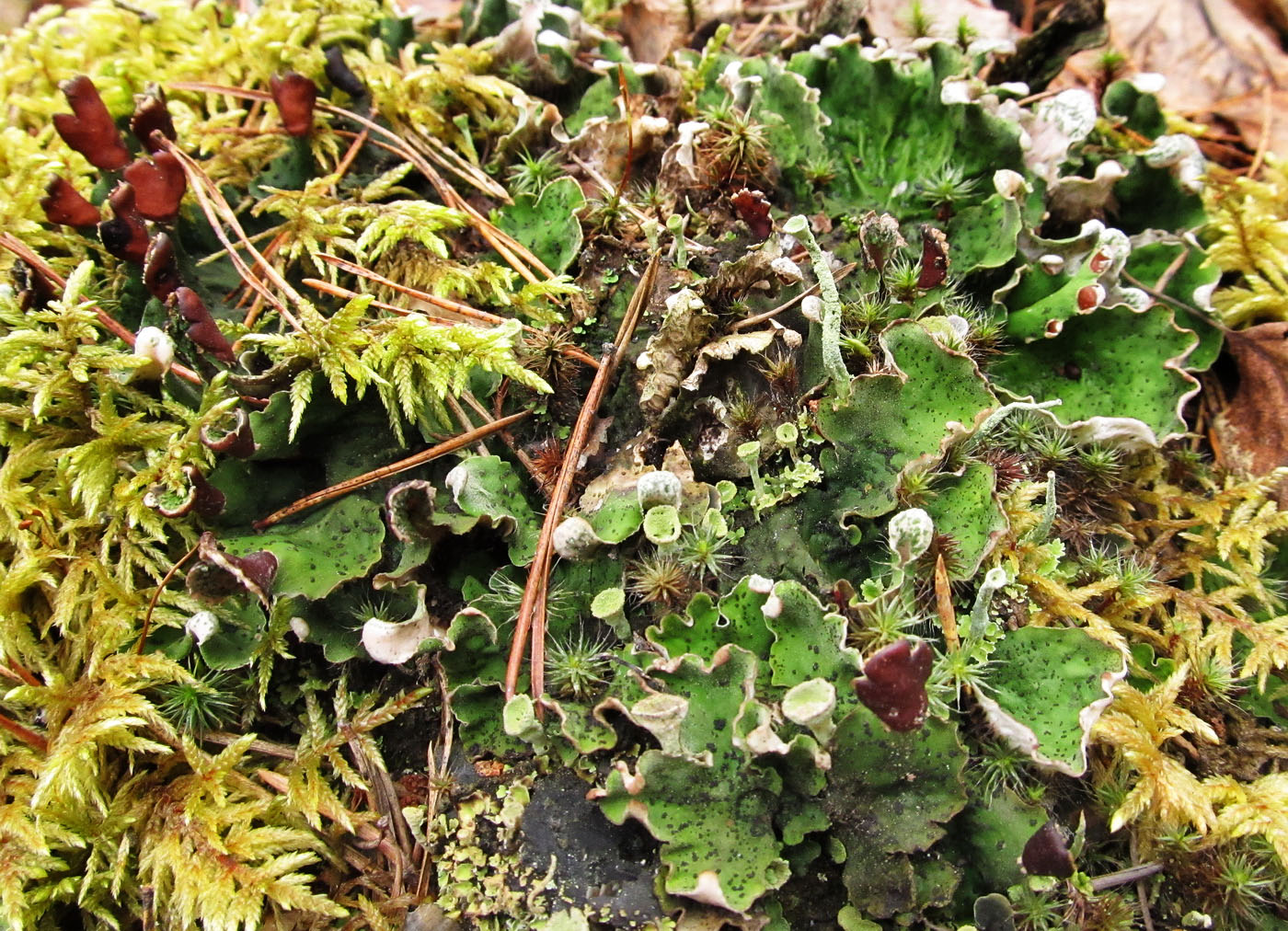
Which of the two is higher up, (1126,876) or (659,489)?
(659,489)

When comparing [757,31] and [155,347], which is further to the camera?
[757,31]

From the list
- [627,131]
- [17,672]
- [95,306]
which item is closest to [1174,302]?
[627,131]

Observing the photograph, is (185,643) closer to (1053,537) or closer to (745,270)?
(745,270)

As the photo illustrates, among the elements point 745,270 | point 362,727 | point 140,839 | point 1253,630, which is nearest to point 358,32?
point 745,270

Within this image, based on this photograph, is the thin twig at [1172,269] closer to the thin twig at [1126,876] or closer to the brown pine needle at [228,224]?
the thin twig at [1126,876]

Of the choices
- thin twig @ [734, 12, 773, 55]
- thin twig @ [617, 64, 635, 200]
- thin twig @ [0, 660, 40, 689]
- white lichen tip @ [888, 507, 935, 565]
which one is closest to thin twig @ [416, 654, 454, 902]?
thin twig @ [0, 660, 40, 689]

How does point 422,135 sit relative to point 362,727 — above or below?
above

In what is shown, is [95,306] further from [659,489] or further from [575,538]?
[659,489]

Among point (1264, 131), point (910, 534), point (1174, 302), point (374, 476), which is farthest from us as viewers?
point (1264, 131)
